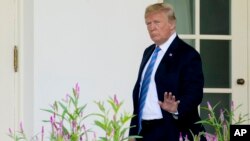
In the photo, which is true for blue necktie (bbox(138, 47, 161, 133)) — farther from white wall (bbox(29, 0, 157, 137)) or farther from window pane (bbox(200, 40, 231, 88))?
window pane (bbox(200, 40, 231, 88))

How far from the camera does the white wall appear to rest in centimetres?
555

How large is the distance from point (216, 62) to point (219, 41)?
0.58ft

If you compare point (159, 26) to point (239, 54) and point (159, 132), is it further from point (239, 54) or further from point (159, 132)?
point (239, 54)

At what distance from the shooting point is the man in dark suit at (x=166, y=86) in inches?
161

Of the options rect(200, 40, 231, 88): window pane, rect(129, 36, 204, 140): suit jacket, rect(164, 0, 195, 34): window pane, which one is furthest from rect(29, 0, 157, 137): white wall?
rect(129, 36, 204, 140): suit jacket

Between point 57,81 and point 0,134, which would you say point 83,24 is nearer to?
point 57,81

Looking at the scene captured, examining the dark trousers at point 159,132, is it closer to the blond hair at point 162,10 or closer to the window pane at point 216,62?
the blond hair at point 162,10

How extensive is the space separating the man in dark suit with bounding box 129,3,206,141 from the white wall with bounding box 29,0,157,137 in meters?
1.28

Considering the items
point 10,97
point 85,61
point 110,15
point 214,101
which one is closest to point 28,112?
point 10,97

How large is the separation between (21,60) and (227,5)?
173 cm

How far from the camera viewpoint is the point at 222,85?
6055mm

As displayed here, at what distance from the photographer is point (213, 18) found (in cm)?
606

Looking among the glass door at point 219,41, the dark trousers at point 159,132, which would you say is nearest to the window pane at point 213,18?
the glass door at point 219,41

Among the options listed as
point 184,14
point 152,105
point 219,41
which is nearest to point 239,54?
point 219,41
